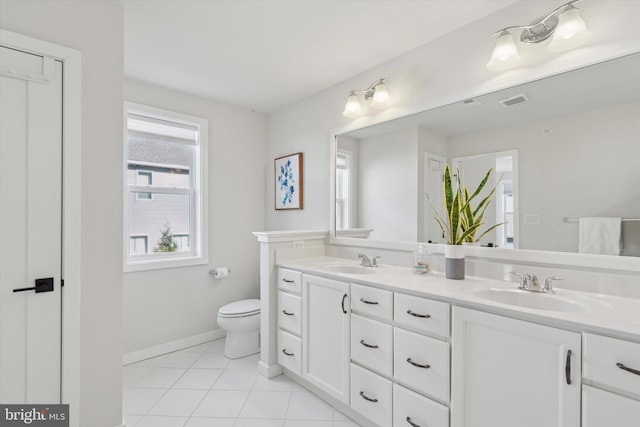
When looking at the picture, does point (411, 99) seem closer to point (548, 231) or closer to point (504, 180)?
point (504, 180)

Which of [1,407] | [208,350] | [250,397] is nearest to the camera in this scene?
[1,407]

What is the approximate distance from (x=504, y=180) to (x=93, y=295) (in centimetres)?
238

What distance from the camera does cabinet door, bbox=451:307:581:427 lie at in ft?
3.57

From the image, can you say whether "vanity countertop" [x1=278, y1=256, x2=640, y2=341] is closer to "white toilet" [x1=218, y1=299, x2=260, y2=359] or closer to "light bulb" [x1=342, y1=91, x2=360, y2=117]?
"white toilet" [x1=218, y1=299, x2=260, y2=359]

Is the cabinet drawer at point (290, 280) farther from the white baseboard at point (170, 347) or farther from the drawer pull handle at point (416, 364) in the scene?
the white baseboard at point (170, 347)

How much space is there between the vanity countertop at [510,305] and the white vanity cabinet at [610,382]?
0.14ft

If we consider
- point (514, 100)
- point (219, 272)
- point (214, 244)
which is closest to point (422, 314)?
point (514, 100)

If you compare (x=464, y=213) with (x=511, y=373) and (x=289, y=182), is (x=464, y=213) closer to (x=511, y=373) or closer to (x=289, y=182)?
(x=511, y=373)

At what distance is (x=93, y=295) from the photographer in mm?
1639

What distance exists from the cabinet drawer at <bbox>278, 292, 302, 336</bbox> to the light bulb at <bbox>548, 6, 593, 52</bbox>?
6.86 ft

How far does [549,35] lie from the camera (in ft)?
4.99

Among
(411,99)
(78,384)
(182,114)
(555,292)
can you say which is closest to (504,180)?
(555,292)

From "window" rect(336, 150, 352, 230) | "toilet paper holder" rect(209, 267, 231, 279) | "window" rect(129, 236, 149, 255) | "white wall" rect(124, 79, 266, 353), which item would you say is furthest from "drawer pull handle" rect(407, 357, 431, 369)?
"window" rect(129, 236, 149, 255)

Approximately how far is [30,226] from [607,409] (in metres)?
2.45
